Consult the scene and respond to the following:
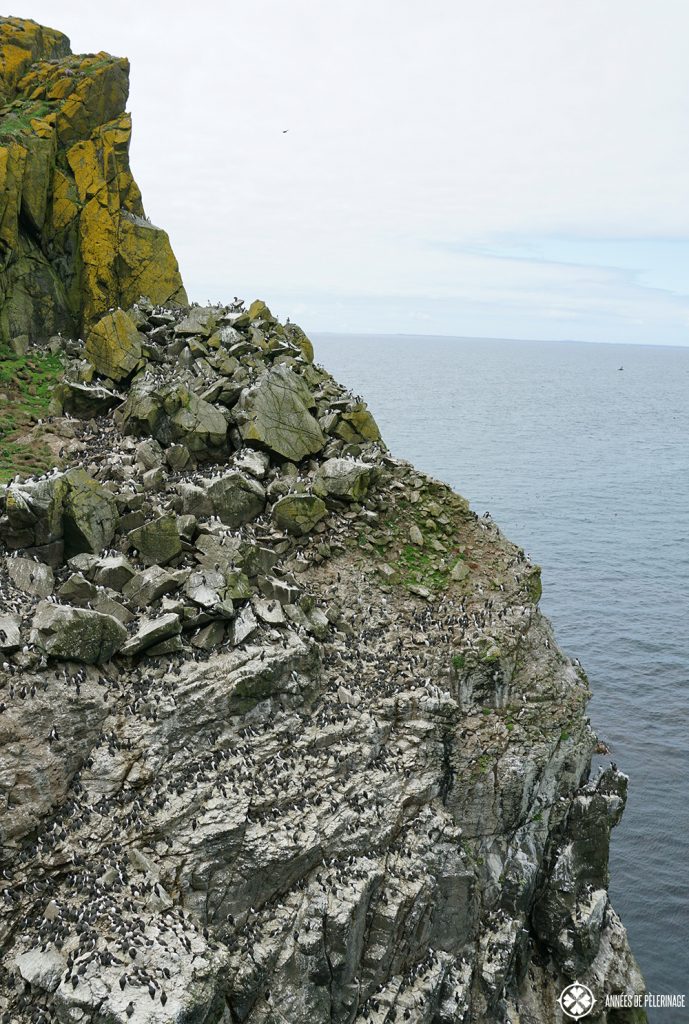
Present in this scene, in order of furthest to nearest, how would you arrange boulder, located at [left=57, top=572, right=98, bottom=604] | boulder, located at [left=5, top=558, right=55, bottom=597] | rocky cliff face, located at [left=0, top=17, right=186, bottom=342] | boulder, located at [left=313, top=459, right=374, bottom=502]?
rocky cliff face, located at [left=0, top=17, right=186, bottom=342] < boulder, located at [left=313, top=459, right=374, bottom=502] < boulder, located at [left=5, top=558, right=55, bottom=597] < boulder, located at [left=57, top=572, right=98, bottom=604]

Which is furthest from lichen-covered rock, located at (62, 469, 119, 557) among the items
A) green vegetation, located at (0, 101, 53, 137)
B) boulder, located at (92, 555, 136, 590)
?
green vegetation, located at (0, 101, 53, 137)

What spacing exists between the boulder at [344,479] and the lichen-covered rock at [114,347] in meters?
10.3

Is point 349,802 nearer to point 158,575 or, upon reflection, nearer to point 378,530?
point 158,575

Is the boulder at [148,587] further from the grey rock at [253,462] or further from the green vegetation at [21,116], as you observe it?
the green vegetation at [21,116]

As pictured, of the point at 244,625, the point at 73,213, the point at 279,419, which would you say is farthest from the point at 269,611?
the point at 73,213

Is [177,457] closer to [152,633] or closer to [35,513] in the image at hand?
[35,513]

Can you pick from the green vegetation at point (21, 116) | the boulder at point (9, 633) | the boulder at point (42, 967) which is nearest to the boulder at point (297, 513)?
the boulder at point (9, 633)

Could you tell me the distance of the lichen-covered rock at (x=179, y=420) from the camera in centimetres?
3020

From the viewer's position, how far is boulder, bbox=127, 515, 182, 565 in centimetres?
2477

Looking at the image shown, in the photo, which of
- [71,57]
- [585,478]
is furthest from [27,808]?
[585,478]

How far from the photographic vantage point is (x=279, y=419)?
1236 inches

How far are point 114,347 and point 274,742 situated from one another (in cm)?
2003

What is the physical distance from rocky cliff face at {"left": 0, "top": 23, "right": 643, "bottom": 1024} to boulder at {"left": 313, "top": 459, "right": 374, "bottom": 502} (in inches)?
4.2

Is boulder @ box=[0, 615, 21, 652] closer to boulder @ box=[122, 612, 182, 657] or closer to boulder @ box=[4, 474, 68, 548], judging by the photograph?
boulder @ box=[122, 612, 182, 657]
